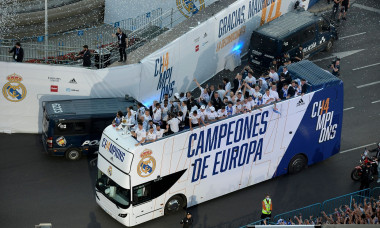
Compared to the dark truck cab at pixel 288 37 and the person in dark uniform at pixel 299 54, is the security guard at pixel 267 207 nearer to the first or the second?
the dark truck cab at pixel 288 37

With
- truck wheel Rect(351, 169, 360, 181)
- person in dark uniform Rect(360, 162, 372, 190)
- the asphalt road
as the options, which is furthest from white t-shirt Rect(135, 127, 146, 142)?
truck wheel Rect(351, 169, 360, 181)

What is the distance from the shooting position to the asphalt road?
26359 mm

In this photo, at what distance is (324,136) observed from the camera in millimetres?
28703

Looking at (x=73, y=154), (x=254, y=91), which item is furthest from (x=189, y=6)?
(x=73, y=154)

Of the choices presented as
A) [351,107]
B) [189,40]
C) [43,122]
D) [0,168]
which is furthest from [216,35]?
[0,168]

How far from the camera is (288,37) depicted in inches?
1371

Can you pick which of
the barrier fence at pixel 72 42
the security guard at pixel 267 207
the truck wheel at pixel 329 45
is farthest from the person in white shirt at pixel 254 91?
the truck wheel at pixel 329 45

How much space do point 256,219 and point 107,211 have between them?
529cm

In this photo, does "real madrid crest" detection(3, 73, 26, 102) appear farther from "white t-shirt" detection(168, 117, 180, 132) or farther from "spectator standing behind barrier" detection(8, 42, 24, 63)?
"white t-shirt" detection(168, 117, 180, 132)

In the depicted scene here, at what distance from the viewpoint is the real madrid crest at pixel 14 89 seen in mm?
30062

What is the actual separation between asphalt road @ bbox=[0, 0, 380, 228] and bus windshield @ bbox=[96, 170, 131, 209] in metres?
1.28

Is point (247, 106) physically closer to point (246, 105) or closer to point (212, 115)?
point (246, 105)

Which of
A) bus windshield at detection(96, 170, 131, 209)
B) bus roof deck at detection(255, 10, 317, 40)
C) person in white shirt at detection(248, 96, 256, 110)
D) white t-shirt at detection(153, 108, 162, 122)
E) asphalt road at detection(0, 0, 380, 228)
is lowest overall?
asphalt road at detection(0, 0, 380, 228)

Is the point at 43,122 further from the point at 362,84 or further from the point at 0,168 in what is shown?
the point at 362,84
